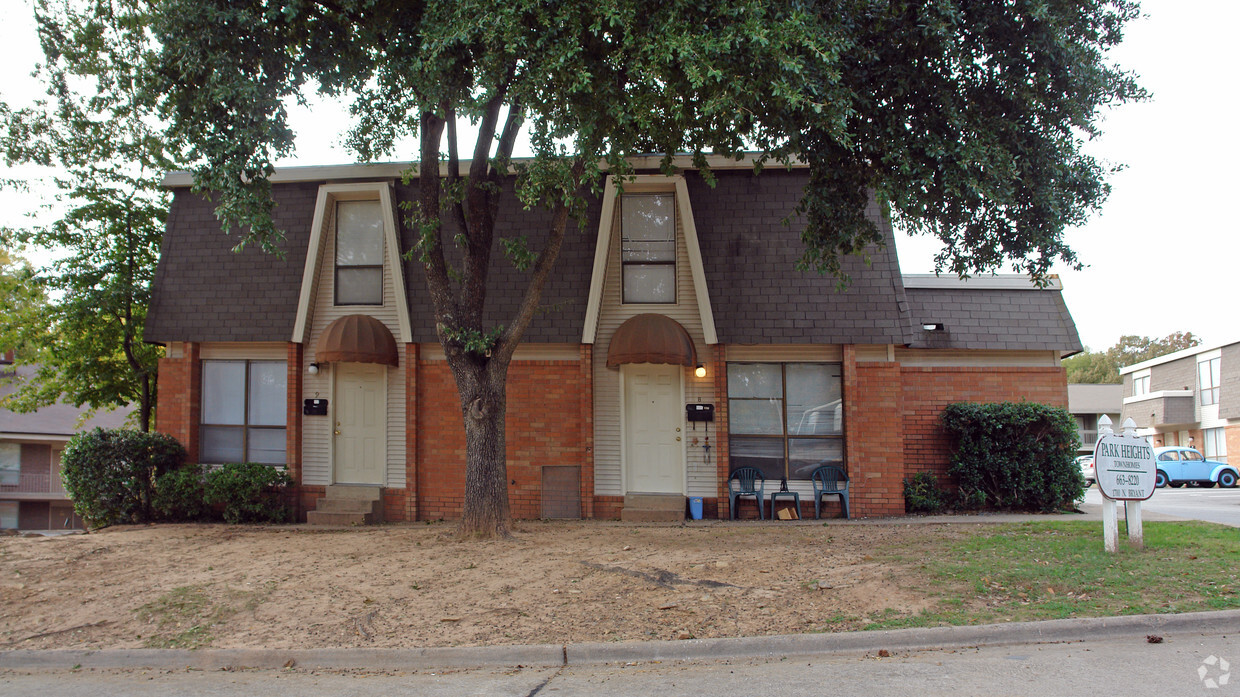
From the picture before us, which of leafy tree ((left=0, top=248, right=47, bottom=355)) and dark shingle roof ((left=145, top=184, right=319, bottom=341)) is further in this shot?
leafy tree ((left=0, top=248, right=47, bottom=355))

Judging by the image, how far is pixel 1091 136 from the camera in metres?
10.1

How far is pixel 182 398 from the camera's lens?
14.4m

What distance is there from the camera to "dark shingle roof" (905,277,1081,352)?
14297mm

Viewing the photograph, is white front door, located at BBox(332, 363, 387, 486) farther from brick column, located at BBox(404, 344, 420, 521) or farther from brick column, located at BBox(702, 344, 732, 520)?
brick column, located at BBox(702, 344, 732, 520)

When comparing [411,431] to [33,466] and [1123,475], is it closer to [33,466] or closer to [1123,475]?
[1123,475]

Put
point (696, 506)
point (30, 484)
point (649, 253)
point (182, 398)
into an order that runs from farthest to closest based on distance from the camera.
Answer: point (30, 484) → point (182, 398) → point (649, 253) → point (696, 506)

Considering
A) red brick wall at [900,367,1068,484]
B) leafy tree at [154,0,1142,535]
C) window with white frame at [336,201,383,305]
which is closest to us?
leafy tree at [154,0,1142,535]

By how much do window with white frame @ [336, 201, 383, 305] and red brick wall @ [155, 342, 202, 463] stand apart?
291cm

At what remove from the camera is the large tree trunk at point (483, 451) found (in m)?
10.6

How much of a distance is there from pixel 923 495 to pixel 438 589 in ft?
29.1

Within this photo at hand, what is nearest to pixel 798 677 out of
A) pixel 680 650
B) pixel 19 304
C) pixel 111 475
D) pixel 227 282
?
pixel 680 650

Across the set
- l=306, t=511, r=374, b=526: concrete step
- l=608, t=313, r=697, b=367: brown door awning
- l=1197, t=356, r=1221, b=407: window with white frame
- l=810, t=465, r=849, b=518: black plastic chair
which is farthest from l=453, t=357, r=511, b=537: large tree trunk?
l=1197, t=356, r=1221, b=407: window with white frame

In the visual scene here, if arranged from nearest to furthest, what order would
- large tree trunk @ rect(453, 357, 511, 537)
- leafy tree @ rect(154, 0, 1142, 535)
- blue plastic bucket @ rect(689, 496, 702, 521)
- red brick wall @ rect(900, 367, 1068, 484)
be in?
leafy tree @ rect(154, 0, 1142, 535) → large tree trunk @ rect(453, 357, 511, 537) → blue plastic bucket @ rect(689, 496, 702, 521) → red brick wall @ rect(900, 367, 1068, 484)

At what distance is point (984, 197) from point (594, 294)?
6.26 m
